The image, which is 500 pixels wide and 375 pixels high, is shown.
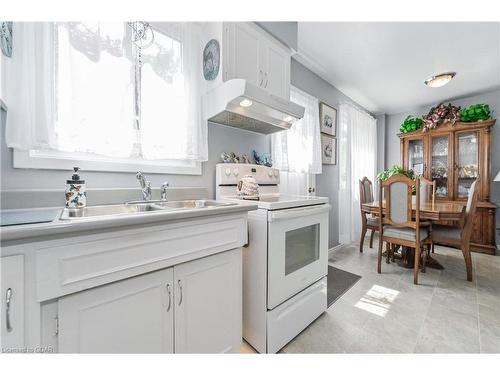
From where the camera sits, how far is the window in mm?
995

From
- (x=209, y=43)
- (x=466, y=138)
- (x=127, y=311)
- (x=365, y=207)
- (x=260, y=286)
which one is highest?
(x=209, y=43)

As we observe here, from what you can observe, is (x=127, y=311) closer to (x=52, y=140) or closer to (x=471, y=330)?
(x=52, y=140)

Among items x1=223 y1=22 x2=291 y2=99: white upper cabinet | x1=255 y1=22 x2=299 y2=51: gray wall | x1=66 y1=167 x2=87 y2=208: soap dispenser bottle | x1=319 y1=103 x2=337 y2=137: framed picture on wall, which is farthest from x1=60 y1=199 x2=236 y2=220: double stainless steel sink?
x1=319 y1=103 x2=337 y2=137: framed picture on wall

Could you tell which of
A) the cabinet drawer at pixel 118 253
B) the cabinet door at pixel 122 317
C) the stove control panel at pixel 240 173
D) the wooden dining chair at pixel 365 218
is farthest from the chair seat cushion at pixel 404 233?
the cabinet door at pixel 122 317

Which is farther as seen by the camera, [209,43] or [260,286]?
[209,43]

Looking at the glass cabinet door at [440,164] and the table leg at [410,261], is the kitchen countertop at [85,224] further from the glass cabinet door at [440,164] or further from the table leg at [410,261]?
the glass cabinet door at [440,164]

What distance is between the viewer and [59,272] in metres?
0.65

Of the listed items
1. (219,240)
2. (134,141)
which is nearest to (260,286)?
(219,240)

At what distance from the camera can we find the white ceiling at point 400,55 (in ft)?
6.44

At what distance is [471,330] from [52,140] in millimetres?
2800

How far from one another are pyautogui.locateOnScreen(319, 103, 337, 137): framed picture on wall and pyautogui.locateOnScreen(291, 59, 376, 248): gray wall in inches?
4.1

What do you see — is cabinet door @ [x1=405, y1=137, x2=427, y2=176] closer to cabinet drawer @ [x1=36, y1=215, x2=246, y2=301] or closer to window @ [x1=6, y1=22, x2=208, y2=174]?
window @ [x1=6, y1=22, x2=208, y2=174]

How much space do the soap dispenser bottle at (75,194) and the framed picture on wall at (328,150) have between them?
8.81ft
